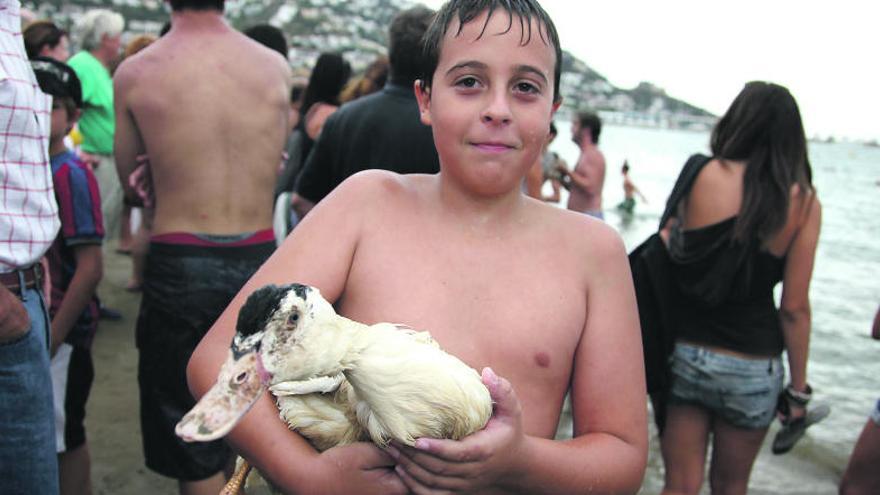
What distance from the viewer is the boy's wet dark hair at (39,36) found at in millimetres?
4334

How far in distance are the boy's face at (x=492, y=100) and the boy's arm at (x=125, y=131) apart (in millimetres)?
2067

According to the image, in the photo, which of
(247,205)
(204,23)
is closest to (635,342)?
(247,205)

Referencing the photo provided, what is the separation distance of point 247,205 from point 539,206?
71.8 inches

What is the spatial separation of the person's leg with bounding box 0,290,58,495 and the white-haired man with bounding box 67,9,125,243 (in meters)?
4.36

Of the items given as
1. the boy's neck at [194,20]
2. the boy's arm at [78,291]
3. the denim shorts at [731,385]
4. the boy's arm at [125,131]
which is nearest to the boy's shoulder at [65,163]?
the boy's arm at [125,131]

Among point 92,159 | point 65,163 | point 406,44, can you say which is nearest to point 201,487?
point 65,163

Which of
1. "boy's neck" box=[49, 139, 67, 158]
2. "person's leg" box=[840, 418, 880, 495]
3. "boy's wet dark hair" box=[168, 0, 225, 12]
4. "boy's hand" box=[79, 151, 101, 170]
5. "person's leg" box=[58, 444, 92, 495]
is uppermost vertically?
"boy's wet dark hair" box=[168, 0, 225, 12]

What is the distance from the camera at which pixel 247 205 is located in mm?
3215

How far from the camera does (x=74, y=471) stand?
309 centimetres

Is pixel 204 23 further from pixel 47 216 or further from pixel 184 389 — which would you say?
pixel 184 389

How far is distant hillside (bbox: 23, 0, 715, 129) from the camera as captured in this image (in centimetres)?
2558

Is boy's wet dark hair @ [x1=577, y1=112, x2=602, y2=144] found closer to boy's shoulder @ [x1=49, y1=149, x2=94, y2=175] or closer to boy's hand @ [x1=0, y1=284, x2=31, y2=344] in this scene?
boy's shoulder @ [x1=49, y1=149, x2=94, y2=175]

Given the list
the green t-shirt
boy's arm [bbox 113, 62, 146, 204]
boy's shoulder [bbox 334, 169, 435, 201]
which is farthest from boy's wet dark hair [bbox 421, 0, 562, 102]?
the green t-shirt

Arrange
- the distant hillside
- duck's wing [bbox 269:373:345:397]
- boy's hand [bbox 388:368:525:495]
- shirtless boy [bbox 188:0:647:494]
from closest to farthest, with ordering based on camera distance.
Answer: boy's hand [bbox 388:368:525:495]
duck's wing [bbox 269:373:345:397]
shirtless boy [bbox 188:0:647:494]
the distant hillside
